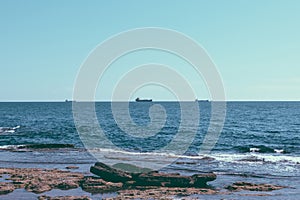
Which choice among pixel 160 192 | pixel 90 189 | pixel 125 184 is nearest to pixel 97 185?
pixel 90 189

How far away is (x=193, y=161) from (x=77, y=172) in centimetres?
1344

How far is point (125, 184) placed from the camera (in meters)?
27.8

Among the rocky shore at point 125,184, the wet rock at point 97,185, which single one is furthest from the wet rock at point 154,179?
the wet rock at point 97,185

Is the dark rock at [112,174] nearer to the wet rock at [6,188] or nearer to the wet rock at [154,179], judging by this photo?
the wet rock at [154,179]

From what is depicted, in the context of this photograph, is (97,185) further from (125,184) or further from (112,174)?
(125,184)

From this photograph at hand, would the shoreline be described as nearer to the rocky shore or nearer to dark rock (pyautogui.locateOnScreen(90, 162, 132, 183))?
the rocky shore

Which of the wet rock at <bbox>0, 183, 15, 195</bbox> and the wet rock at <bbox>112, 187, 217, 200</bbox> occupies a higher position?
the wet rock at <bbox>0, 183, 15, 195</bbox>

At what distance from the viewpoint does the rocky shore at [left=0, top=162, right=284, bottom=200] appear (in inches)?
1017

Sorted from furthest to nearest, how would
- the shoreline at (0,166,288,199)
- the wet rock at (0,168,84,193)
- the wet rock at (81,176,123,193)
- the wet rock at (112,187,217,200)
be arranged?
the wet rock at (0,168,84,193) → the wet rock at (81,176,123,193) → the shoreline at (0,166,288,199) → the wet rock at (112,187,217,200)

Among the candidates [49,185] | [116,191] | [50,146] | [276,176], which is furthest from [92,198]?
[50,146]

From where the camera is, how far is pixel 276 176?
3284 cm

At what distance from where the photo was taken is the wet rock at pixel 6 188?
82.2ft

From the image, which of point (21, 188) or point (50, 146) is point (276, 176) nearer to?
point (21, 188)

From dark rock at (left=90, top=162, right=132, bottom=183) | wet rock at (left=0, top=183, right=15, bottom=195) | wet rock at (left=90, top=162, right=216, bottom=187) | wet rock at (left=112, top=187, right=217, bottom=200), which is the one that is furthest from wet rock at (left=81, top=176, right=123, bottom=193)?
wet rock at (left=0, top=183, right=15, bottom=195)
